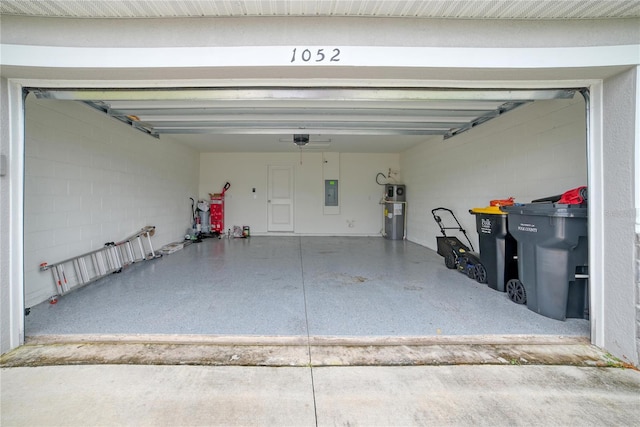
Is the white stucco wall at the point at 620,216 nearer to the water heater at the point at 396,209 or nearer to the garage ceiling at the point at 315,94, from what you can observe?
the garage ceiling at the point at 315,94

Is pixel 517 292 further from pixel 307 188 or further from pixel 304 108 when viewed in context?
pixel 307 188

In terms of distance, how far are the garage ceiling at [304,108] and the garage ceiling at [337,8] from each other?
509 millimetres

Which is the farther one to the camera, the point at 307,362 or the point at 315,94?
the point at 315,94

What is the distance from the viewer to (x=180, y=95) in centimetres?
227

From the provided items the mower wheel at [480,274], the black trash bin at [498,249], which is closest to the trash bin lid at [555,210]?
the black trash bin at [498,249]

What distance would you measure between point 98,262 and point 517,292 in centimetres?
510

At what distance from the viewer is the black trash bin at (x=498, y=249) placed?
3.19m

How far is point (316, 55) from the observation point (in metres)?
1.91

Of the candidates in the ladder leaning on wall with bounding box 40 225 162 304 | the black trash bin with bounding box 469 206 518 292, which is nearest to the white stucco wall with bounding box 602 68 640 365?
the black trash bin with bounding box 469 206 518 292

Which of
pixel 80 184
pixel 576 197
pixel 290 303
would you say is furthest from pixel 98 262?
pixel 576 197

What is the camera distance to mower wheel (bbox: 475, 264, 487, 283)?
3.54m

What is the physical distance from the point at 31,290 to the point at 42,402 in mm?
1896

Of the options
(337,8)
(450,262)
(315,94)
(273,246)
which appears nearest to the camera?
(337,8)

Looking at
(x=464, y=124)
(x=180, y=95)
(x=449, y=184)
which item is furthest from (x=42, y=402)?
(x=449, y=184)
